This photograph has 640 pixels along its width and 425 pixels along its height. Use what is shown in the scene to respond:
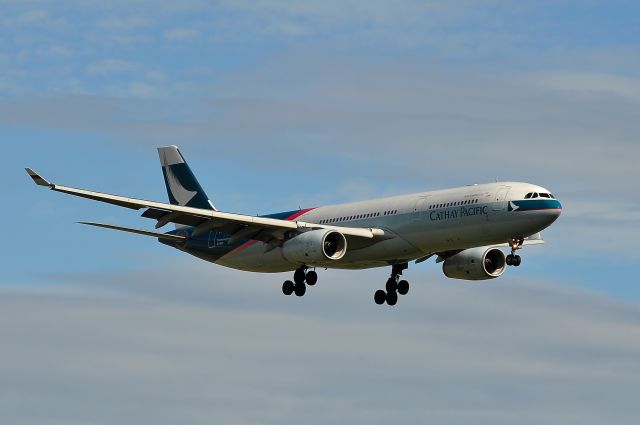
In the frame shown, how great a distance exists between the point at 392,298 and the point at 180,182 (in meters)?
17.2

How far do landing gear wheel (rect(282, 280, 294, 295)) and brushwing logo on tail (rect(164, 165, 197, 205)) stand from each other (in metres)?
12.9

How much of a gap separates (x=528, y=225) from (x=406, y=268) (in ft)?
37.3

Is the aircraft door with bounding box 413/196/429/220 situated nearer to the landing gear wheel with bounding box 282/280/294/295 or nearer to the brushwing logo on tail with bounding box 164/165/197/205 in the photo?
the landing gear wheel with bounding box 282/280/294/295

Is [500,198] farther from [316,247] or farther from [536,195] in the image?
[316,247]

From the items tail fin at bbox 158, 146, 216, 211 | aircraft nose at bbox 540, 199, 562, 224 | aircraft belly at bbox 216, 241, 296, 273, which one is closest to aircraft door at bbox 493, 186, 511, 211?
aircraft nose at bbox 540, 199, 562, 224

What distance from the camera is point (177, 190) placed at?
292 ft

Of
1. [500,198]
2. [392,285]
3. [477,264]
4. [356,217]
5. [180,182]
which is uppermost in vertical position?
[180,182]

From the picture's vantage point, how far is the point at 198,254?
83.2m

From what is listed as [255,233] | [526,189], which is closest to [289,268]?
[255,233]

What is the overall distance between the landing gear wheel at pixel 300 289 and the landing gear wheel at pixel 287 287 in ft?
0.70

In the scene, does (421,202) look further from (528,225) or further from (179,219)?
(179,219)

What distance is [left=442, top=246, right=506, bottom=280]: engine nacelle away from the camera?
77.7 meters

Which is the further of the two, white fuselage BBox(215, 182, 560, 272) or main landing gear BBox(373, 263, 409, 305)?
main landing gear BBox(373, 263, 409, 305)

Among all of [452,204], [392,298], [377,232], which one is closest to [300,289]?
[392,298]
